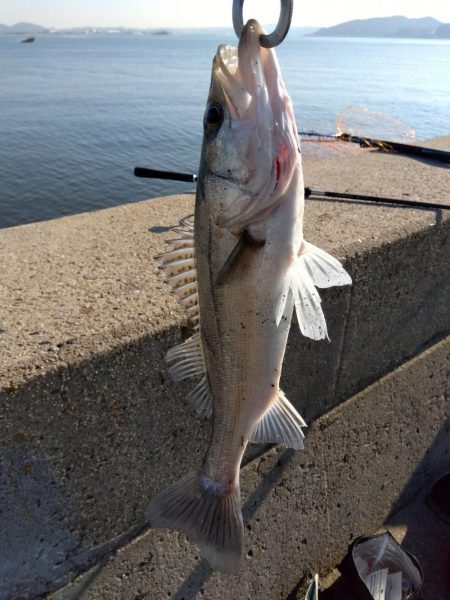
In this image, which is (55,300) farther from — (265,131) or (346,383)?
(346,383)

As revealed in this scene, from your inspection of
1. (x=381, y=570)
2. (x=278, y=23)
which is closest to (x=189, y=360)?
(x=278, y=23)

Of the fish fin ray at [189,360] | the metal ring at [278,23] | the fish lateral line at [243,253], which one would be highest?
the metal ring at [278,23]

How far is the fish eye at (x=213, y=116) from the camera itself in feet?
5.48

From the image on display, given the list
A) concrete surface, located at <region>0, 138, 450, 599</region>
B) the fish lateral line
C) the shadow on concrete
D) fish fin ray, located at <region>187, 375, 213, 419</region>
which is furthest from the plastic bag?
the fish lateral line

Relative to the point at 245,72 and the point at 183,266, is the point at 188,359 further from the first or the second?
the point at 245,72

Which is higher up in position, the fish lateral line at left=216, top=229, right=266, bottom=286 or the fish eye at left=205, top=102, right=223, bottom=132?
the fish eye at left=205, top=102, right=223, bottom=132

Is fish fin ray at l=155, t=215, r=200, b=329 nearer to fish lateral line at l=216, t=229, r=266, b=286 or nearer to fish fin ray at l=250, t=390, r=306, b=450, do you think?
fish lateral line at l=216, t=229, r=266, b=286

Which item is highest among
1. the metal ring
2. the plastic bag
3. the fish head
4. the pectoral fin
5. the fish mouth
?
the metal ring

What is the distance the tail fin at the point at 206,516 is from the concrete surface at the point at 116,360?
0.44 metres

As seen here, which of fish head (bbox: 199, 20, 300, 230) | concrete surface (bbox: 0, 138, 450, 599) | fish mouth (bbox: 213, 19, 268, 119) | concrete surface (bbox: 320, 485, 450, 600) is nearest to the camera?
fish mouth (bbox: 213, 19, 268, 119)

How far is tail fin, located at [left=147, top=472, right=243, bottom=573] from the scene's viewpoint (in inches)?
74.7

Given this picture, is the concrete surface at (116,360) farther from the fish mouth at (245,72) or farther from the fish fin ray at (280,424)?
the fish mouth at (245,72)

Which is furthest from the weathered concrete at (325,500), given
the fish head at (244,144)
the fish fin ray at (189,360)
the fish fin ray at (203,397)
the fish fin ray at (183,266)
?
the fish head at (244,144)

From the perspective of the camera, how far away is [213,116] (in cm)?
168
